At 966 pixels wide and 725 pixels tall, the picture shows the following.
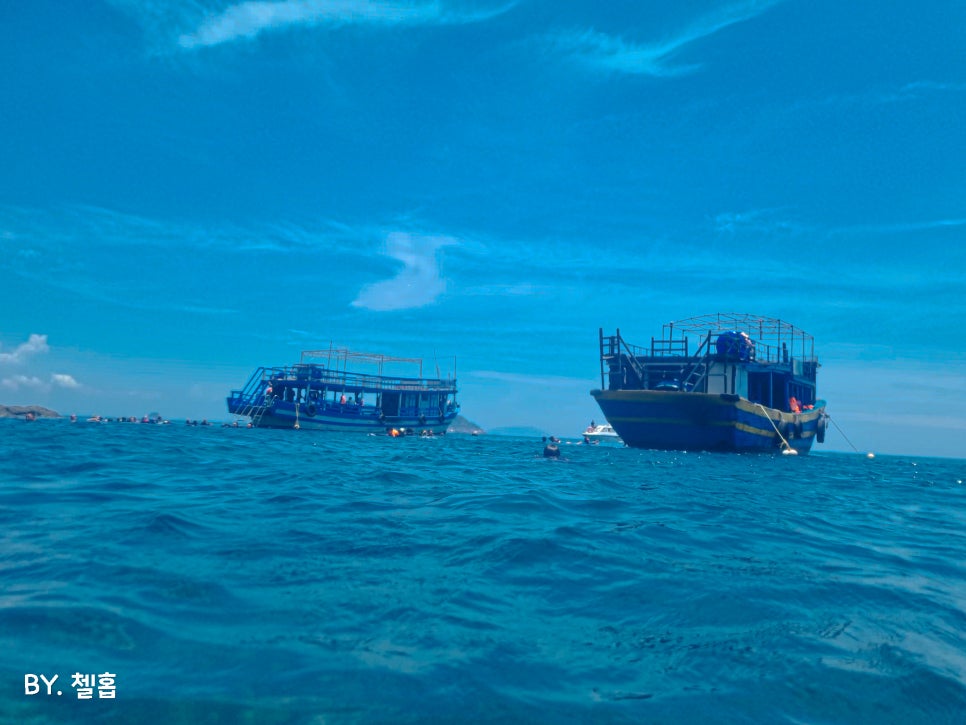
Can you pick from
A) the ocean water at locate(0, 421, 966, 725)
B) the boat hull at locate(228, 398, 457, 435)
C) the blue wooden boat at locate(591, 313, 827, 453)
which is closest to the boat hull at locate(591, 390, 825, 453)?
the blue wooden boat at locate(591, 313, 827, 453)

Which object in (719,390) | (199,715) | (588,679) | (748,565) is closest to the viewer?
(199,715)

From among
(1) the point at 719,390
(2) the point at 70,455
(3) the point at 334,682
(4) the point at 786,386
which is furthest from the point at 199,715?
(4) the point at 786,386

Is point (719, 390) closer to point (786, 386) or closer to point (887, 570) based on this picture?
point (786, 386)

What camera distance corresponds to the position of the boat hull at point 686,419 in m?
33.7

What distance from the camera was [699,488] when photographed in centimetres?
1476

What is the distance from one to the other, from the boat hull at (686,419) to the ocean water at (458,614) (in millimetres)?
24106

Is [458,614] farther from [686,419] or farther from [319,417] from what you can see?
[319,417]

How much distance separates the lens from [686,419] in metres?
34.3

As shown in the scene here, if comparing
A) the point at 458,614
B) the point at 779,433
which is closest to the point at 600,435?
the point at 779,433

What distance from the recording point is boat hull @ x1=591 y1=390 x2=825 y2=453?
33.7 metres

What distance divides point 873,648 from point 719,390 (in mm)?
35103

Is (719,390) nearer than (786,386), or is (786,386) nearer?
(719,390)

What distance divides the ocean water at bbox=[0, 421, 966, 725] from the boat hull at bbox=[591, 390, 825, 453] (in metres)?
24.1

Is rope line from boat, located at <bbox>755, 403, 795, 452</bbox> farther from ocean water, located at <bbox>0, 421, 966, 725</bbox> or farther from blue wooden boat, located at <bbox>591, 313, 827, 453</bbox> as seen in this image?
ocean water, located at <bbox>0, 421, 966, 725</bbox>
